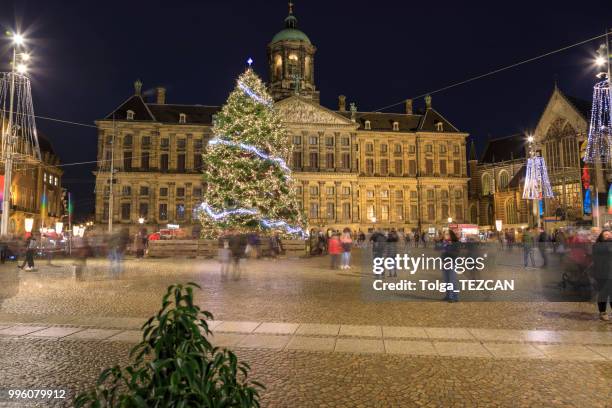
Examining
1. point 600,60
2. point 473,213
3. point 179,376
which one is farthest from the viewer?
point 473,213

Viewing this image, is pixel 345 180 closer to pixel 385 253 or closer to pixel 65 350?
pixel 385 253

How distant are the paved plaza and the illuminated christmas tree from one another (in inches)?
750

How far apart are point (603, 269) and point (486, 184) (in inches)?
3044

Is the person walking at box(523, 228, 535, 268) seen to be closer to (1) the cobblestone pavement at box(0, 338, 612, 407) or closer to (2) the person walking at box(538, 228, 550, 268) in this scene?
(2) the person walking at box(538, 228, 550, 268)

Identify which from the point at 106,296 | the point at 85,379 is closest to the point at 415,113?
the point at 106,296

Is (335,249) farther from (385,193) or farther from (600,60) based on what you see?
(385,193)

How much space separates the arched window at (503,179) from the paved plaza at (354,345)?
70.6m

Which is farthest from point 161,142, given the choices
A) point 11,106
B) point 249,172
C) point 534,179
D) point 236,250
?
point 236,250

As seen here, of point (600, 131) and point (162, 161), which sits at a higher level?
point (162, 161)

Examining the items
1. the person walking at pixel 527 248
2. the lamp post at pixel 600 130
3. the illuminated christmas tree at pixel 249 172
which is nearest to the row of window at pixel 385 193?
the lamp post at pixel 600 130

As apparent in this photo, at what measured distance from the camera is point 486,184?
265 feet

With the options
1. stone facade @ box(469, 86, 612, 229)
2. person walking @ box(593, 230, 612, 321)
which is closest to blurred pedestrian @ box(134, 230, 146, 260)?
person walking @ box(593, 230, 612, 321)

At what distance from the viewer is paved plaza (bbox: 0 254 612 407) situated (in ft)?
16.2

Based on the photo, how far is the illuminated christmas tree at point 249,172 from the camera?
31.7m
